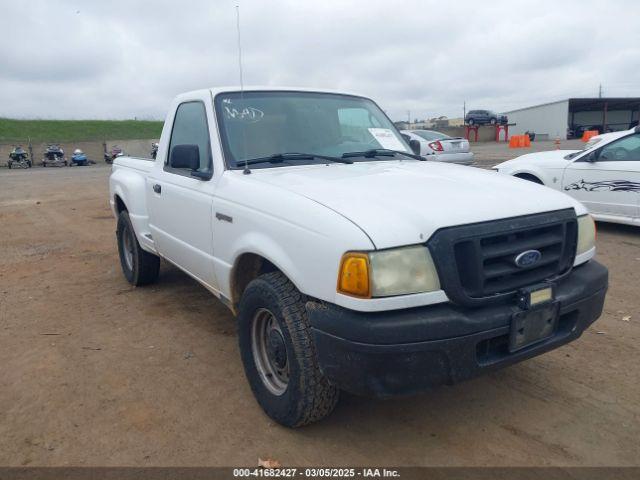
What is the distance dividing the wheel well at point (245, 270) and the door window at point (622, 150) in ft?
20.0

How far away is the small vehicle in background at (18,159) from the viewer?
31.0 metres

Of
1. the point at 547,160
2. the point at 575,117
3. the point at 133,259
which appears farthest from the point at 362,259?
the point at 575,117

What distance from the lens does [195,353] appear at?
13.1ft

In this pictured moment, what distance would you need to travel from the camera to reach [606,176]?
23.9ft

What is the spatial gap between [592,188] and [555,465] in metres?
5.86

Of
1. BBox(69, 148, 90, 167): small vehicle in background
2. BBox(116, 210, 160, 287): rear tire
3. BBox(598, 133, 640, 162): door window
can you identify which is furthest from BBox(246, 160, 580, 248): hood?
BBox(69, 148, 90, 167): small vehicle in background

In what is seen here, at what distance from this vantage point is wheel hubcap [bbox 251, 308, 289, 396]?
2.91 meters

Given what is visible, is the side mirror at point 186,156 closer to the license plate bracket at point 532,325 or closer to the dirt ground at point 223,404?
the dirt ground at point 223,404

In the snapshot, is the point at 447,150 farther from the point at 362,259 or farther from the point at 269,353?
the point at 362,259

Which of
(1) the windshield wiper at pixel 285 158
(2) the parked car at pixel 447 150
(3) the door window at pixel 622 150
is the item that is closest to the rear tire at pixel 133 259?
(1) the windshield wiper at pixel 285 158

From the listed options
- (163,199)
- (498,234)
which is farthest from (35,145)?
(498,234)

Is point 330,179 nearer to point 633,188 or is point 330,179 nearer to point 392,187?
point 392,187

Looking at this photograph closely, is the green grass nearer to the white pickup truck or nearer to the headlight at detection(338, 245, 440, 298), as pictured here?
the white pickup truck

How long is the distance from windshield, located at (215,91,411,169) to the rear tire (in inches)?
86.3
